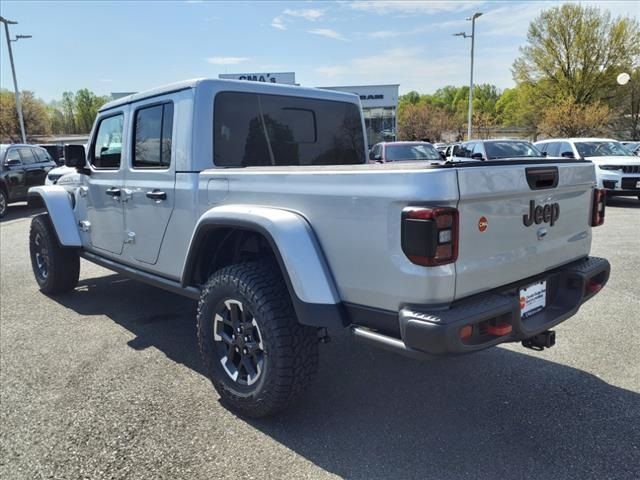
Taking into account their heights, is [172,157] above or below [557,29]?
below

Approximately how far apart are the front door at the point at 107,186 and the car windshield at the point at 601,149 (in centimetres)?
1309

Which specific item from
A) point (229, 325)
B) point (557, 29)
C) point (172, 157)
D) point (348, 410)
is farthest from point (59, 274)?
point (557, 29)

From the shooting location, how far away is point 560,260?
296 centimetres

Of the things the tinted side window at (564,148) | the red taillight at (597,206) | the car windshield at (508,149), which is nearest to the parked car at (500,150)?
the car windshield at (508,149)

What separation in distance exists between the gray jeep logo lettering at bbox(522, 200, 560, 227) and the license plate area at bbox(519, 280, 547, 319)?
348 millimetres

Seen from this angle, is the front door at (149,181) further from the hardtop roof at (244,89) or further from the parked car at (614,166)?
the parked car at (614,166)

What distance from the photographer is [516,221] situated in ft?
8.37

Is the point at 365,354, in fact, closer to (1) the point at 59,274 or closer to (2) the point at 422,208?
(2) the point at 422,208

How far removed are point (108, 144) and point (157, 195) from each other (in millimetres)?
1339

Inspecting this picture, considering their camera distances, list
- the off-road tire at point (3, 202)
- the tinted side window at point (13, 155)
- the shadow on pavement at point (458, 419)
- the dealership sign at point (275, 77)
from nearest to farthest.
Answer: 1. the shadow on pavement at point (458, 419)
2. the off-road tire at point (3, 202)
3. the tinted side window at point (13, 155)
4. the dealership sign at point (275, 77)

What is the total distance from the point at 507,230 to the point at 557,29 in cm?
4380

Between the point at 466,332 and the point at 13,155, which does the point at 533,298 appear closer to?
the point at 466,332

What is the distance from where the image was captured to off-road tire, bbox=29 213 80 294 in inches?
214

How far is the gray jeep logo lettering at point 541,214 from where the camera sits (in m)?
2.62
